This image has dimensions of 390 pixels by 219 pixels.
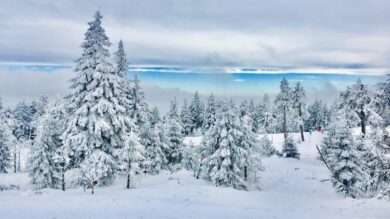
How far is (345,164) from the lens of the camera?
1226 inches

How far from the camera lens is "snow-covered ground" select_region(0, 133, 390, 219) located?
19625mm

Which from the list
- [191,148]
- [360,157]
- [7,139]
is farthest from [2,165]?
[360,157]

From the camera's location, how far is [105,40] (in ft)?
102

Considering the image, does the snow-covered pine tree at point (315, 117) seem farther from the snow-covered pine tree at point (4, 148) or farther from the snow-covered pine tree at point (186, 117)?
the snow-covered pine tree at point (4, 148)

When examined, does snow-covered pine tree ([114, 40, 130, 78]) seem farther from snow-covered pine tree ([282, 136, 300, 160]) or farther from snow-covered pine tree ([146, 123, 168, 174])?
snow-covered pine tree ([282, 136, 300, 160])

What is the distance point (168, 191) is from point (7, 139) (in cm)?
4556

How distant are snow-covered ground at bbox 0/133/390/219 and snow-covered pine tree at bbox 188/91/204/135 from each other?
5599 centimetres

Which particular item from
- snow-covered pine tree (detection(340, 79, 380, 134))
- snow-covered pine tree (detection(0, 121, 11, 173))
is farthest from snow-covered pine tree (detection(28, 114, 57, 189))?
snow-covered pine tree (detection(340, 79, 380, 134))

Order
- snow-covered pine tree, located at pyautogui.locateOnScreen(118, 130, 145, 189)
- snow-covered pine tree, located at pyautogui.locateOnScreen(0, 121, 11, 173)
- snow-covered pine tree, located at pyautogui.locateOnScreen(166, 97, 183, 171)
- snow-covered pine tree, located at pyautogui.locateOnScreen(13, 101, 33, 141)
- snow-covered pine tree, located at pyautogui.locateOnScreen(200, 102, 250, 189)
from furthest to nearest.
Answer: snow-covered pine tree, located at pyautogui.locateOnScreen(13, 101, 33, 141) < snow-covered pine tree, located at pyautogui.locateOnScreen(0, 121, 11, 173) < snow-covered pine tree, located at pyautogui.locateOnScreen(166, 97, 183, 171) < snow-covered pine tree, located at pyautogui.locateOnScreen(200, 102, 250, 189) < snow-covered pine tree, located at pyautogui.locateOnScreen(118, 130, 145, 189)

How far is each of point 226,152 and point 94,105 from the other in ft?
48.4

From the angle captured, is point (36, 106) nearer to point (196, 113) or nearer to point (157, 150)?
point (196, 113)

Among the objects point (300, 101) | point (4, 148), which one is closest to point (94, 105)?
point (4, 148)

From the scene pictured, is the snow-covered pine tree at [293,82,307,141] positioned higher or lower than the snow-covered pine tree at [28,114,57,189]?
higher

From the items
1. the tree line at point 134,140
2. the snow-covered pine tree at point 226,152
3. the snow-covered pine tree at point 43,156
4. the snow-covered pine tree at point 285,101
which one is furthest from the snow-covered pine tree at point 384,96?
the snow-covered pine tree at point 285,101
